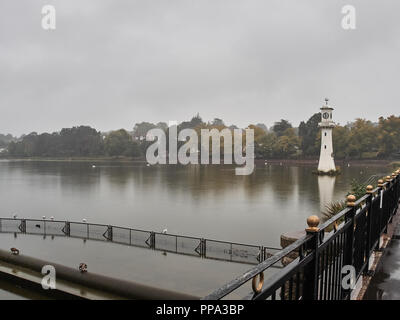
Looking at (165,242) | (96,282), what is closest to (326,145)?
(165,242)

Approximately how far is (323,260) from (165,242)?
13.3m

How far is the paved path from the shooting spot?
4875mm

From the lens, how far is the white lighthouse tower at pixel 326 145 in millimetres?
60634

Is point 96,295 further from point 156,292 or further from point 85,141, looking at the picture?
point 85,141

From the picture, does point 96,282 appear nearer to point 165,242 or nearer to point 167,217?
point 165,242

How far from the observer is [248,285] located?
11648mm

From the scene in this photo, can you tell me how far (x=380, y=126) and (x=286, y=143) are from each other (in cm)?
2317

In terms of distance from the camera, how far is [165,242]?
16172mm

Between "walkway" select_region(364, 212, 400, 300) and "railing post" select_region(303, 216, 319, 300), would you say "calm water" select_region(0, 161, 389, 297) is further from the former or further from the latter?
"railing post" select_region(303, 216, 319, 300)

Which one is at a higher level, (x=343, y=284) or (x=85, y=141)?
(x=85, y=141)

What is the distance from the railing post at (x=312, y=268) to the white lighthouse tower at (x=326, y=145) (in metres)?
60.5

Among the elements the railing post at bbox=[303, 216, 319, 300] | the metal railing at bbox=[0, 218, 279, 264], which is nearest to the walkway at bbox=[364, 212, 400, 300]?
the railing post at bbox=[303, 216, 319, 300]

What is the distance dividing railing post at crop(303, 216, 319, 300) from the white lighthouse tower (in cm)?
6048
